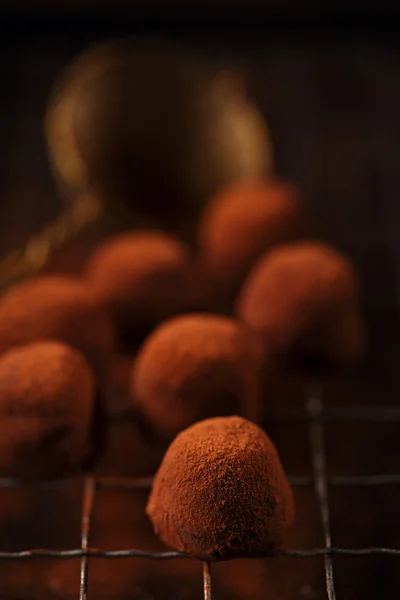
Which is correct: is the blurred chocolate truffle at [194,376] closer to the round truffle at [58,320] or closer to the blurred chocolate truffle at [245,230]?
the round truffle at [58,320]

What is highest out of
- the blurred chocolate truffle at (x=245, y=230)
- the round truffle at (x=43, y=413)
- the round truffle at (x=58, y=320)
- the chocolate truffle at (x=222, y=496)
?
the blurred chocolate truffle at (x=245, y=230)

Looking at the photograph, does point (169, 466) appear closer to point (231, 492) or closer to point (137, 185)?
point (231, 492)

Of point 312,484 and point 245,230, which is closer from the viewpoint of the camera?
point 312,484

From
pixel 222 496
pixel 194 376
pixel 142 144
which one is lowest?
pixel 222 496

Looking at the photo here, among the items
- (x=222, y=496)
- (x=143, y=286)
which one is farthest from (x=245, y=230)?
(x=222, y=496)

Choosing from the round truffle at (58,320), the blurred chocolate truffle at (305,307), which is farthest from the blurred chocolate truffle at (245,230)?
the round truffle at (58,320)

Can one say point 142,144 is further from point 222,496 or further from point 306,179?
point 222,496

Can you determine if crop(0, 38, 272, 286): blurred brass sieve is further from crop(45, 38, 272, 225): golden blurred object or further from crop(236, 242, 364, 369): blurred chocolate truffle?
crop(236, 242, 364, 369): blurred chocolate truffle
